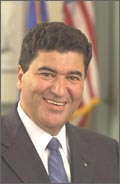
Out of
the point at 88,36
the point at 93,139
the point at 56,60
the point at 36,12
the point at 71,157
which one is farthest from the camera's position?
the point at 88,36

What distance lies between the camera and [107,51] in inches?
101

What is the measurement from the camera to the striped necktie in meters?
1.07

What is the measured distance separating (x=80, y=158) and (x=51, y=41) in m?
0.38

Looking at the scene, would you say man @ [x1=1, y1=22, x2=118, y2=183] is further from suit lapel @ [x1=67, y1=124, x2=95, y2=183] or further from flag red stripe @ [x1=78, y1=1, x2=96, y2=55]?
flag red stripe @ [x1=78, y1=1, x2=96, y2=55]

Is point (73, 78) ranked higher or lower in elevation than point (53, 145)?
higher

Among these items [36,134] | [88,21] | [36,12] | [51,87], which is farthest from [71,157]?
[88,21]

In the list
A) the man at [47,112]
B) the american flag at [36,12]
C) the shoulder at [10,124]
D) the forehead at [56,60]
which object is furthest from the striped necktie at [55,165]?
the american flag at [36,12]

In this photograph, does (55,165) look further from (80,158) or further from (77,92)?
(77,92)

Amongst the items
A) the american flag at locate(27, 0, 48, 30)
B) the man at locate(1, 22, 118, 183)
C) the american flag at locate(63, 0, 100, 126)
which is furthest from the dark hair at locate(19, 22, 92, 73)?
the american flag at locate(63, 0, 100, 126)

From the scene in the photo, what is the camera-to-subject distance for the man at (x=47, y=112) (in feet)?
3.41

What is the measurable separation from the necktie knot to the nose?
15 cm

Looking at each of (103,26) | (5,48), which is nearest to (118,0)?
(103,26)

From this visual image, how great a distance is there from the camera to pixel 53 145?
1.11 m

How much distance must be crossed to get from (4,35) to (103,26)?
2.40 feet
